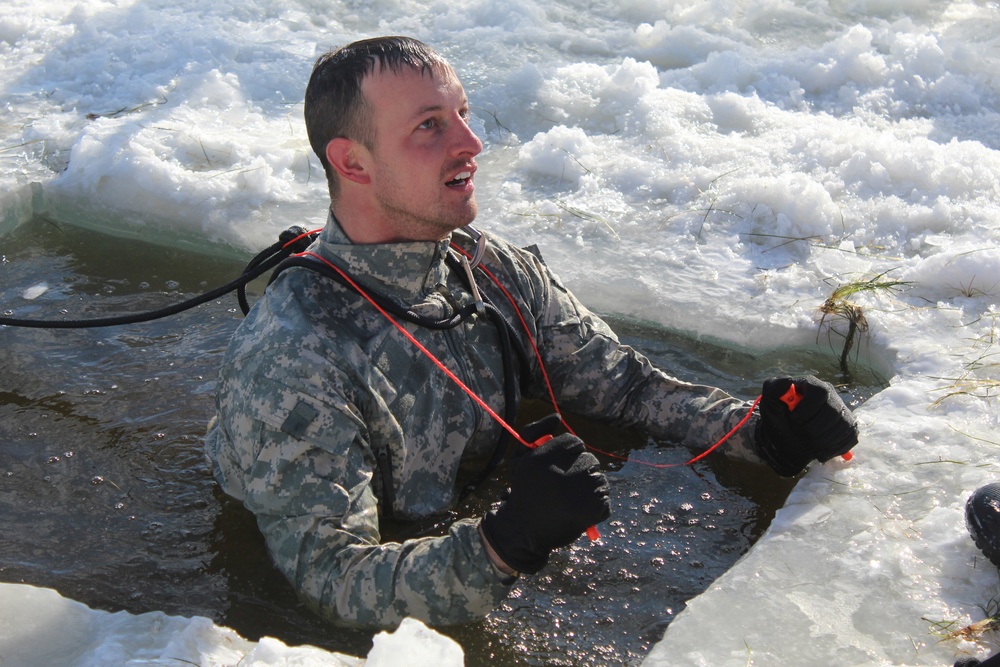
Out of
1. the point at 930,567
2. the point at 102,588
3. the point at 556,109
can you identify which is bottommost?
the point at 102,588

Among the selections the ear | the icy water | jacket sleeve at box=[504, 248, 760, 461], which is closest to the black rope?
the ear

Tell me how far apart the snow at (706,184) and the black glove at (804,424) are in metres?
0.10

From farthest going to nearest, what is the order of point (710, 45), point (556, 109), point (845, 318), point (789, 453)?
point (710, 45) < point (556, 109) < point (845, 318) < point (789, 453)

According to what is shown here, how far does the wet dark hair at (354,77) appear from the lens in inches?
109

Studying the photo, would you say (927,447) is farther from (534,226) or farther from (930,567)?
(534,226)

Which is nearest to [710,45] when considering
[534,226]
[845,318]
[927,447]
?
[534,226]

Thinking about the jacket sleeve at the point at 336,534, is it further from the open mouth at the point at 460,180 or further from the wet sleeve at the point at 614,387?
the wet sleeve at the point at 614,387

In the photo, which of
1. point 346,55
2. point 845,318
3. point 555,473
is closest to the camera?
point 555,473

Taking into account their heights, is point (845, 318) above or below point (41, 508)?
above

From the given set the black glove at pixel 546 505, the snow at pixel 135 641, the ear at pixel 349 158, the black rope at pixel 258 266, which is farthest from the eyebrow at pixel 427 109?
the snow at pixel 135 641

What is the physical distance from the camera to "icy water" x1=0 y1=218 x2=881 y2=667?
8.92 ft

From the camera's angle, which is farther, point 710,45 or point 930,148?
point 710,45

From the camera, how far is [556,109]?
18.4ft

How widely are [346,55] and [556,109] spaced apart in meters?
2.92
